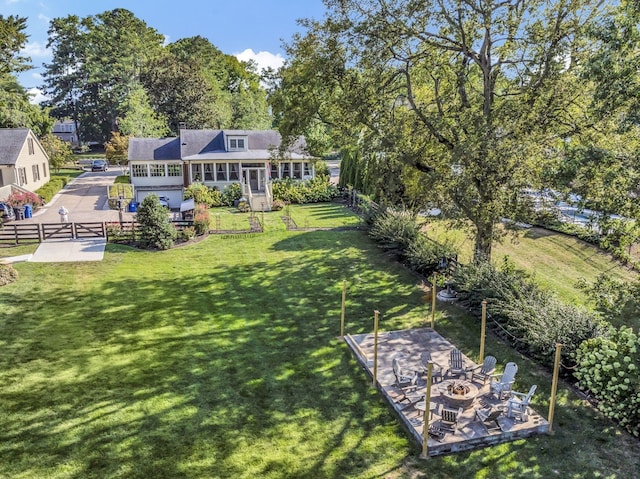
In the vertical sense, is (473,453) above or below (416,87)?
below

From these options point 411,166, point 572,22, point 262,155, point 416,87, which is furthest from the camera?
point 262,155

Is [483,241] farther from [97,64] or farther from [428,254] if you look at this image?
[97,64]

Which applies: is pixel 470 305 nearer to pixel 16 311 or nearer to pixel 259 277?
pixel 259 277

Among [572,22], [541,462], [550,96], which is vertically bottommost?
[541,462]

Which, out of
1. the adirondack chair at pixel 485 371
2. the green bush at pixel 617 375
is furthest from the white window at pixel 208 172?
the green bush at pixel 617 375

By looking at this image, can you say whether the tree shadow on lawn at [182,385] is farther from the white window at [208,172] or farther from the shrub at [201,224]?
the white window at [208,172]

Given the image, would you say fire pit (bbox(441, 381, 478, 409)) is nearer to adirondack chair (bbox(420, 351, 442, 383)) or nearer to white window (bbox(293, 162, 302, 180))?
adirondack chair (bbox(420, 351, 442, 383))

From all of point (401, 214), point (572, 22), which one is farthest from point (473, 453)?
point (401, 214)
